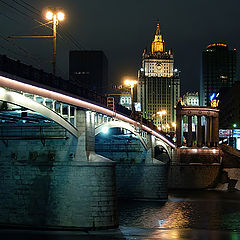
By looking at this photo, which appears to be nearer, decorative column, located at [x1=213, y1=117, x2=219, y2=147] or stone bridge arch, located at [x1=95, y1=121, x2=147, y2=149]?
stone bridge arch, located at [x1=95, y1=121, x2=147, y2=149]

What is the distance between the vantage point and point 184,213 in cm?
4712

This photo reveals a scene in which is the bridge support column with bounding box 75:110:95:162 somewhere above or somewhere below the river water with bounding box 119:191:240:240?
above

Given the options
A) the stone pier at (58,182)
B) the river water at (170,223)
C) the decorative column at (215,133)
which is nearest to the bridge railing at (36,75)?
the stone pier at (58,182)

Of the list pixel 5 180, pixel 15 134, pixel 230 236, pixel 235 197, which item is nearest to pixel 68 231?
pixel 5 180

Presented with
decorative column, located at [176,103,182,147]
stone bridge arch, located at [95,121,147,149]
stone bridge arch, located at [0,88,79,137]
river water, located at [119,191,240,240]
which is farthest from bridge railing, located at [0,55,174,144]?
decorative column, located at [176,103,182,147]

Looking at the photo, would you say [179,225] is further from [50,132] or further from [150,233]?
[50,132]

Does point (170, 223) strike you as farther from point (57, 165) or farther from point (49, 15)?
point (49, 15)

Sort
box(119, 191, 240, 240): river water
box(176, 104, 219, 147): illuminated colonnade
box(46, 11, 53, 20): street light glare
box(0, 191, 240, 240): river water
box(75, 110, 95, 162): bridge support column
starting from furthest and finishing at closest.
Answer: box(176, 104, 219, 147): illuminated colonnade, box(119, 191, 240, 240): river water, box(75, 110, 95, 162): bridge support column, box(0, 191, 240, 240): river water, box(46, 11, 53, 20): street light glare

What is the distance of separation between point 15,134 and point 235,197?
4003 cm

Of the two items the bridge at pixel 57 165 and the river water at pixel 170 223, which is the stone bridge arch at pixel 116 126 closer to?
the bridge at pixel 57 165

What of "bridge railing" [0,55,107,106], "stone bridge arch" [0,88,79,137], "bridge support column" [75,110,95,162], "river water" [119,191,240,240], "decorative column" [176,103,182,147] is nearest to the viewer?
"bridge railing" [0,55,107,106]

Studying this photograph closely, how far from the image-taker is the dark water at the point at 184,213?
39.6 m

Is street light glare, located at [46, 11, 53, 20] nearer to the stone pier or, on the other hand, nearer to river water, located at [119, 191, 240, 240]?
the stone pier

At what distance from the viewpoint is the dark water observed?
3959cm
